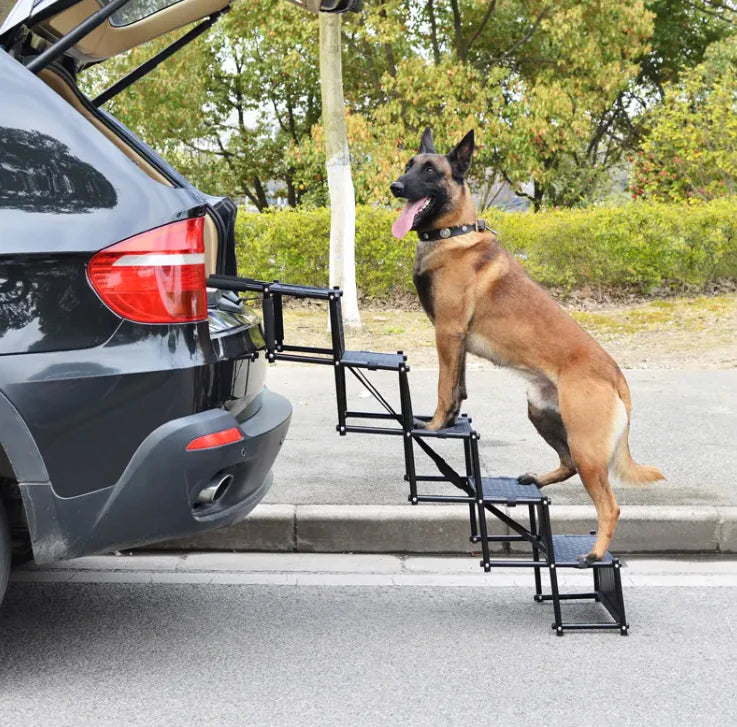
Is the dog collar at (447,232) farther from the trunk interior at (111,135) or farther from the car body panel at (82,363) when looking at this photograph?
the car body panel at (82,363)

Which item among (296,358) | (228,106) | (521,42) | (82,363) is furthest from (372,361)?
(228,106)

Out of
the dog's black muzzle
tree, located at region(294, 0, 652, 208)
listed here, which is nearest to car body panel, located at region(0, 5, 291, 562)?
the dog's black muzzle

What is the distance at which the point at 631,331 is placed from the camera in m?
11.6

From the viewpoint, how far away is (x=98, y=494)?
317 cm

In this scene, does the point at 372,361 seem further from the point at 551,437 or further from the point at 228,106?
the point at 228,106

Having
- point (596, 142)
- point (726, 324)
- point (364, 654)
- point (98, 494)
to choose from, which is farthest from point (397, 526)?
point (596, 142)

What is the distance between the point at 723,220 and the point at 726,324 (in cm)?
218

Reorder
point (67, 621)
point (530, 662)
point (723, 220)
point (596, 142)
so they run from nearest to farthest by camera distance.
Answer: point (530, 662)
point (67, 621)
point (723, 220)
point (596, 142)

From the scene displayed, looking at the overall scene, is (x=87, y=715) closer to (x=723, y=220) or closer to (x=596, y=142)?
(x=723, y=220)

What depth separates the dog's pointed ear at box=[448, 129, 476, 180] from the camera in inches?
157

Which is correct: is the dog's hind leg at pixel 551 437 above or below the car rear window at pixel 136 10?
below

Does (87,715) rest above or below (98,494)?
below

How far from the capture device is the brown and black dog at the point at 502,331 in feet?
12.8

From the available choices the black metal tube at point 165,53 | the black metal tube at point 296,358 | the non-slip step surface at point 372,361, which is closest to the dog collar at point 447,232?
the non-slip step surface at point 372,361
